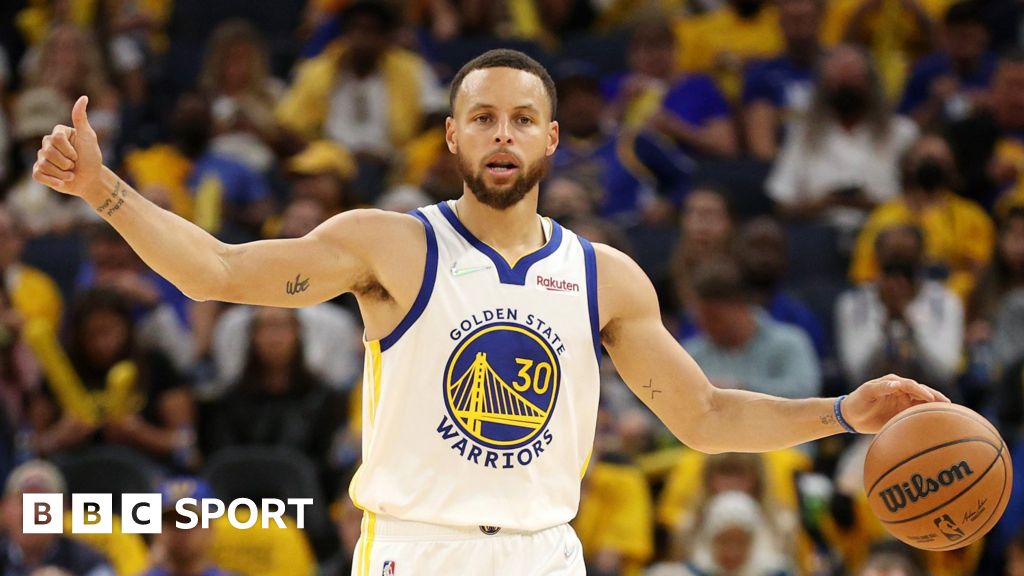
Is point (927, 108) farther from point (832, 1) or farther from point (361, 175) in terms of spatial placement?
point (361, 175)

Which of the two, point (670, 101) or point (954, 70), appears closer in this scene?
point (670, 101)

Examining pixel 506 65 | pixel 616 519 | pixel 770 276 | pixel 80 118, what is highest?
pixel 506 65

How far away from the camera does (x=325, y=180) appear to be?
33.9ft

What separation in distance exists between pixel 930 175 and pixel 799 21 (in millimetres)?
1880

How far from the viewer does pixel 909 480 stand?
4.89 m

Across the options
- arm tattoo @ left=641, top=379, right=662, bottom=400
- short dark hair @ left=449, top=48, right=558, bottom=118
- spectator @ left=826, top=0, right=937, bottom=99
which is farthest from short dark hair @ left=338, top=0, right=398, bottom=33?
arm tattoo @ left=641, top=379, right=662, bottom=400

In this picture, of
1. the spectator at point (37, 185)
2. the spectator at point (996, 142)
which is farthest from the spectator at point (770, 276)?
the spectator at point (37, 185)

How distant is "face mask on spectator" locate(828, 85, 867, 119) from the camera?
10930mm

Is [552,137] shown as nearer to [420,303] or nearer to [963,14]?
[420,303]

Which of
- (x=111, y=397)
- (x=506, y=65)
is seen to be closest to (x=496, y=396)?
(x=506, y=65)

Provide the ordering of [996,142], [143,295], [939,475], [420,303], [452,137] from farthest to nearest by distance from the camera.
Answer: [996,142] < [143,295] < [452,137] < [939,475] < [420,303]

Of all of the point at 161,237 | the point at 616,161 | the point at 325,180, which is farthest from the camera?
the point at 616,161

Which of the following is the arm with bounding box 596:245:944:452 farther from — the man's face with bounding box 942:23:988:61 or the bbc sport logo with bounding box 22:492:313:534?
the man's face with bounding box 942:23:988:61

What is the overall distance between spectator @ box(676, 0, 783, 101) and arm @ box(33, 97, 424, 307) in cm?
774
